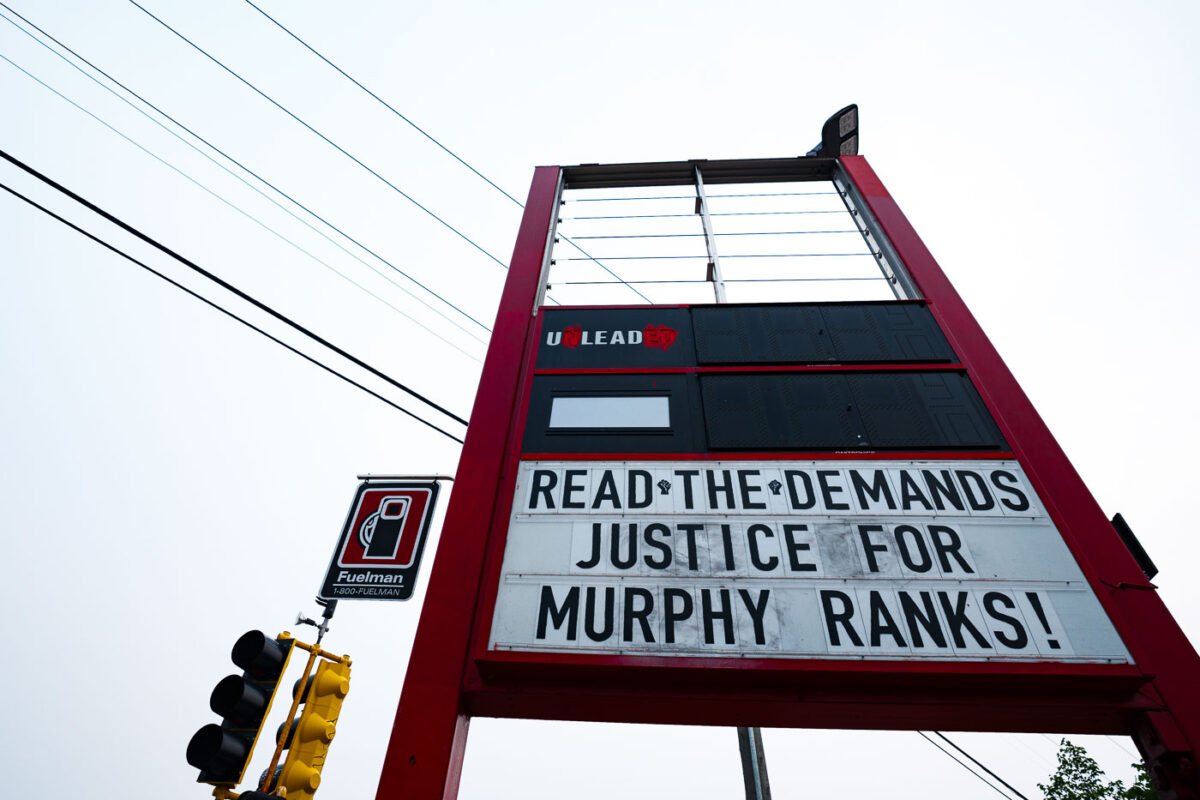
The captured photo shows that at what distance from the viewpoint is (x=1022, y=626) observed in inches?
151

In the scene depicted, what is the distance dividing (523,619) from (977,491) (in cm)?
339

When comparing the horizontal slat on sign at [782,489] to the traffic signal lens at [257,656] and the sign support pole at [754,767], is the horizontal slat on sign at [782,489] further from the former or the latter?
the sign support pole at [754,767]

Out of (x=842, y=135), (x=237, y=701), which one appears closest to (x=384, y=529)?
(x=237, y=701)

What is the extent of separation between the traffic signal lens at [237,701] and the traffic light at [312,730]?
1.66ft

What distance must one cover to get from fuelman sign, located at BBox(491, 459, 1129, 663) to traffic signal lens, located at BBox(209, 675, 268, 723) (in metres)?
1.81

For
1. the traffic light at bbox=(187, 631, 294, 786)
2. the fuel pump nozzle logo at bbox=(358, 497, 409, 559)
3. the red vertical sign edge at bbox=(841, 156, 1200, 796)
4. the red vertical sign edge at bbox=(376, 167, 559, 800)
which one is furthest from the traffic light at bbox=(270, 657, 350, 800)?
the red vertical sign edge at bbox=(841, 156, 1200, 796)

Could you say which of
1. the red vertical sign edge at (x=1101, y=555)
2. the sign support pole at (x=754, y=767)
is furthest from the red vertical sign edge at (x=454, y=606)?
the sign support pole at (x=754, y=767)

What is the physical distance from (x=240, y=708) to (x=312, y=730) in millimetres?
723

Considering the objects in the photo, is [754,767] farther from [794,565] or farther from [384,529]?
[384,529]

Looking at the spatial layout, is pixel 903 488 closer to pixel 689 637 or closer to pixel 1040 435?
pixel 1040 435

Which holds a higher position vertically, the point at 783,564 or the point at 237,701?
the point at 783,564

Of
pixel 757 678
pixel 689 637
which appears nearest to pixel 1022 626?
pixel 757 678

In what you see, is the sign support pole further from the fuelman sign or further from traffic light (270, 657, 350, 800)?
traffic light (270, 657, 350, 800)

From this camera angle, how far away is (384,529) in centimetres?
511
